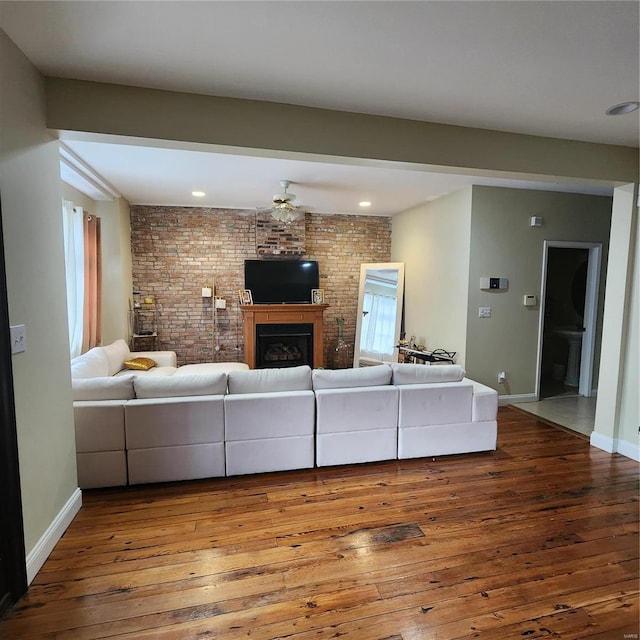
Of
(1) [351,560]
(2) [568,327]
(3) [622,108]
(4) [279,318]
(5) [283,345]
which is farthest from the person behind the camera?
(5) [283,345]

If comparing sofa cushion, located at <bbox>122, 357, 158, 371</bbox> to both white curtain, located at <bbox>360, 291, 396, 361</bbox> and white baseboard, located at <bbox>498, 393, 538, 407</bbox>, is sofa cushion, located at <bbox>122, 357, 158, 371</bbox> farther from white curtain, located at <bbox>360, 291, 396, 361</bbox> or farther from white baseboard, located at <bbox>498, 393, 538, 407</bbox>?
white baseboard, located at <bbox>498, 393, 538, 407</bbox>

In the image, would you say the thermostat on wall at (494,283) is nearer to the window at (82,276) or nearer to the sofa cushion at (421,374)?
the sofa cushion at (421,374)

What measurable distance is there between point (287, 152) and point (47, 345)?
1.82 meters

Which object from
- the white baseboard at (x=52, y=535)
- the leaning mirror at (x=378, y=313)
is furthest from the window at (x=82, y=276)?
the leaning mirror at (x=378, y=313)

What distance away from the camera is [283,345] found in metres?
6.12

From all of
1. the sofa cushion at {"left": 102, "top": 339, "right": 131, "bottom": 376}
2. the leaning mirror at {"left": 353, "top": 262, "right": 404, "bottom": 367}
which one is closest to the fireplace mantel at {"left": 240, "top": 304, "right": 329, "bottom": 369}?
the leaning mirror at {"left": 353, "top": 262, "right": 404, "bottom": 367}

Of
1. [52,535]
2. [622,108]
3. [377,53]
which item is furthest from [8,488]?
[622,108]

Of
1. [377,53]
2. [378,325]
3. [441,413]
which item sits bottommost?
[441,413]

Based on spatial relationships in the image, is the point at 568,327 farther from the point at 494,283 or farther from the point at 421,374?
the point at 421,374

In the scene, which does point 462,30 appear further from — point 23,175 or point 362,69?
point 23,175

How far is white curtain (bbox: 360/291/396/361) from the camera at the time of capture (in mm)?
6031

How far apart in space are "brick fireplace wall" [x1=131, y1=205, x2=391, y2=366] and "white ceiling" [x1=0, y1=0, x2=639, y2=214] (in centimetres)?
375

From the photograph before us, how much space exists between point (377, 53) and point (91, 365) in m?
3.44

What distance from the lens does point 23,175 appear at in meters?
1.84
